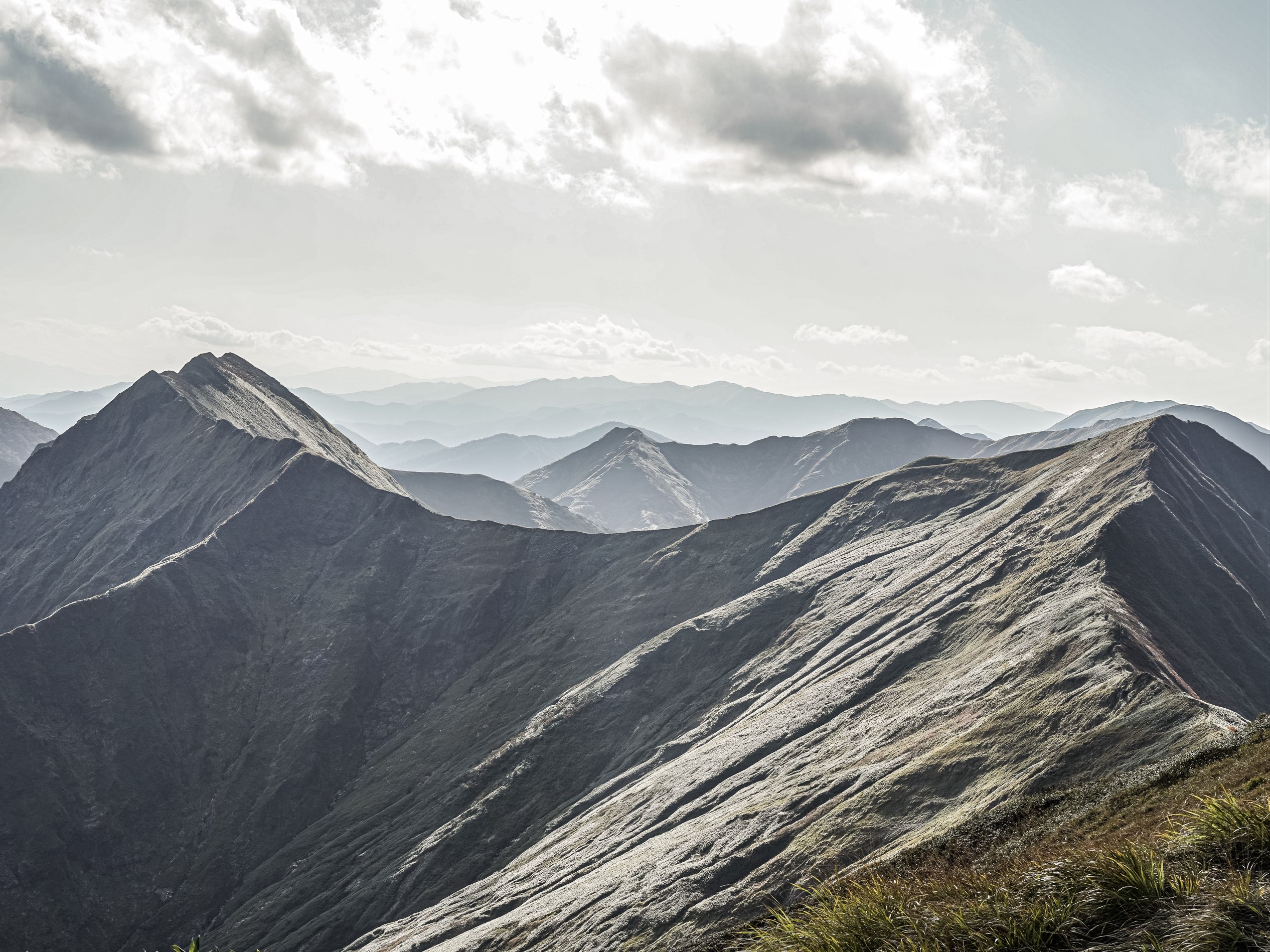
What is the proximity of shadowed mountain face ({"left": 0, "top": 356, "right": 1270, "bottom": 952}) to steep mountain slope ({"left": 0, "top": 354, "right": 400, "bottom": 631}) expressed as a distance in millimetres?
1648

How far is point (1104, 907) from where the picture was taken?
43.9 feet

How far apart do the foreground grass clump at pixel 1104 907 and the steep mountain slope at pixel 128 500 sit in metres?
178

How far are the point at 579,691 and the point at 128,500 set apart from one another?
430 feet

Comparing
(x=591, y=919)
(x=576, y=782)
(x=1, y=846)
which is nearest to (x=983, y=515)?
(x=576, y=782)

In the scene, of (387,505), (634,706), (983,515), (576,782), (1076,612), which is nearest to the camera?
(1076,612)

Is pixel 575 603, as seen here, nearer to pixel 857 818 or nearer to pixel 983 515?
pixel 983 515

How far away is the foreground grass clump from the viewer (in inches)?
485

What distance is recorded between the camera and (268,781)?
405ft

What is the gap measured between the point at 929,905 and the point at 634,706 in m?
100.0

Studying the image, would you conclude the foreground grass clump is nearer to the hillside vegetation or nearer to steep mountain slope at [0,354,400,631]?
the hillside vegetation

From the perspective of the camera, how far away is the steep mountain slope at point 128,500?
167m

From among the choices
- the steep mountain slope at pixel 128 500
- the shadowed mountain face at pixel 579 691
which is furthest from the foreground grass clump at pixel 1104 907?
the steep mountain slope at pixel 128 500

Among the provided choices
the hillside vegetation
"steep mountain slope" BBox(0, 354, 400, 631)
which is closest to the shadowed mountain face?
"steep mountain slope" BBox(0, 354, 400, 631)

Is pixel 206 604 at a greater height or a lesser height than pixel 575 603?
greater
